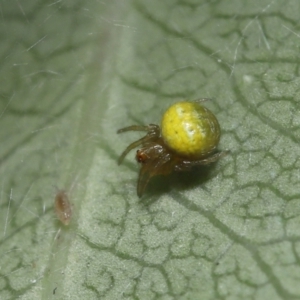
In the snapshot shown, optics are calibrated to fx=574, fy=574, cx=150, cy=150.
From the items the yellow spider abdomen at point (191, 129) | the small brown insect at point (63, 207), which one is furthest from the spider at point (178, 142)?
the small brown insect at point (63, 207)

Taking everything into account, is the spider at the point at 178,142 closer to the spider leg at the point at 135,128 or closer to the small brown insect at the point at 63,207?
the spider leg at the point at 135,128

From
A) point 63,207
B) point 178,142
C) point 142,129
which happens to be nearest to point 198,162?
point 178,142

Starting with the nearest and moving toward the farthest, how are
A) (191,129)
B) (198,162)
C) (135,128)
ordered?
(191,129) < (198,162) < (135,128)

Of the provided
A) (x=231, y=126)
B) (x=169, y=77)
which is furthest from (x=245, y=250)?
(x=169, y=77)

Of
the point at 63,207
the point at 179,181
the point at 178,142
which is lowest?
the point at 63,207

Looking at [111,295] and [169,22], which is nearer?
[111,295]

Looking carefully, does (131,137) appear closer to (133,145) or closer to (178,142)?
(133,145)

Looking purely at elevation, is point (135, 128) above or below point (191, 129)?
below

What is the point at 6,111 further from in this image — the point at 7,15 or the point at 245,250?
the point at 245,250
